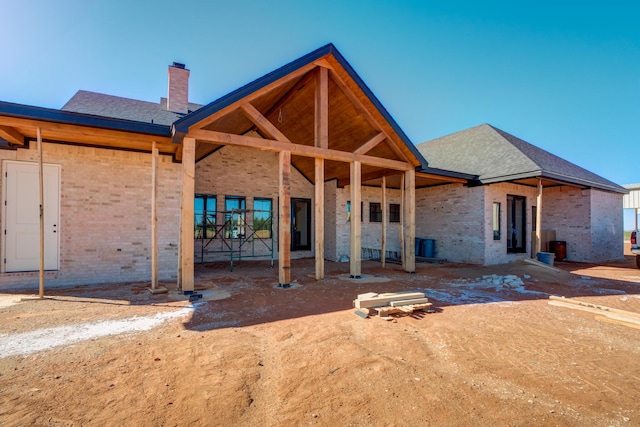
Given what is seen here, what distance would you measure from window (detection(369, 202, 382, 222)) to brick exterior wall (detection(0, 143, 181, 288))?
9055 mm

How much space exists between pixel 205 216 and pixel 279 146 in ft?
20.5

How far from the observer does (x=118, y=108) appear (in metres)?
10.8

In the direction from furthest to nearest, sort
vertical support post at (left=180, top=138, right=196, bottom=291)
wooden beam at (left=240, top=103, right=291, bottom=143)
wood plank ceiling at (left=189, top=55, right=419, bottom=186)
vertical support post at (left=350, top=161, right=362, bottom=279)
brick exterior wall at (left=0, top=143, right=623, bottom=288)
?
vertical support post at (left=350, top=161, right=362, bottom=279) → wood plank ceiling at (left=189, top=55, right=419, bottom=186) → brick exterior wall at (left=0, top=143, right=623, bottom=288) → wooden beam at (left=240, top=103, right=291, bottom=143) → vertical support post at (left=180, top=138, right=196, bottom=291)

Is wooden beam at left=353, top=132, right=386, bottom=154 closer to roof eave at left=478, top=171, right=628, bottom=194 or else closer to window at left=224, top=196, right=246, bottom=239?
roof eave at left=478, top=171, right=628, bottom=194

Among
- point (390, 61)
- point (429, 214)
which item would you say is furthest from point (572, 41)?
point (429, 214)

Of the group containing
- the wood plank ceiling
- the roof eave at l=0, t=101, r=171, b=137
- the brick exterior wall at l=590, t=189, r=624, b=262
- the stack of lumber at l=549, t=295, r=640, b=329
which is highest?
the wood plank ceiling

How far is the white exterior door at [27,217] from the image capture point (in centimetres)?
693

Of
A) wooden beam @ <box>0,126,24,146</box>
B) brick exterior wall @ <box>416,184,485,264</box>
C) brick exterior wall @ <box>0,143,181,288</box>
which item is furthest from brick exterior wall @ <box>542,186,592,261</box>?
wooden beam @ <box>0,126,24,146</box>

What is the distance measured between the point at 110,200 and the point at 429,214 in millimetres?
12408

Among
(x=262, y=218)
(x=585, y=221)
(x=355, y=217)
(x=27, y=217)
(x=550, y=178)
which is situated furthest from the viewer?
(x=585, y=221)

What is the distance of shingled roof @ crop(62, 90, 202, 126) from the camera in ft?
32.6

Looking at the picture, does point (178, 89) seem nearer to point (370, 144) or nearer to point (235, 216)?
point (235, 216)

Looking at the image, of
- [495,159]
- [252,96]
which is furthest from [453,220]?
[252,96]

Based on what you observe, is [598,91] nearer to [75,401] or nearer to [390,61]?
[390,61]
